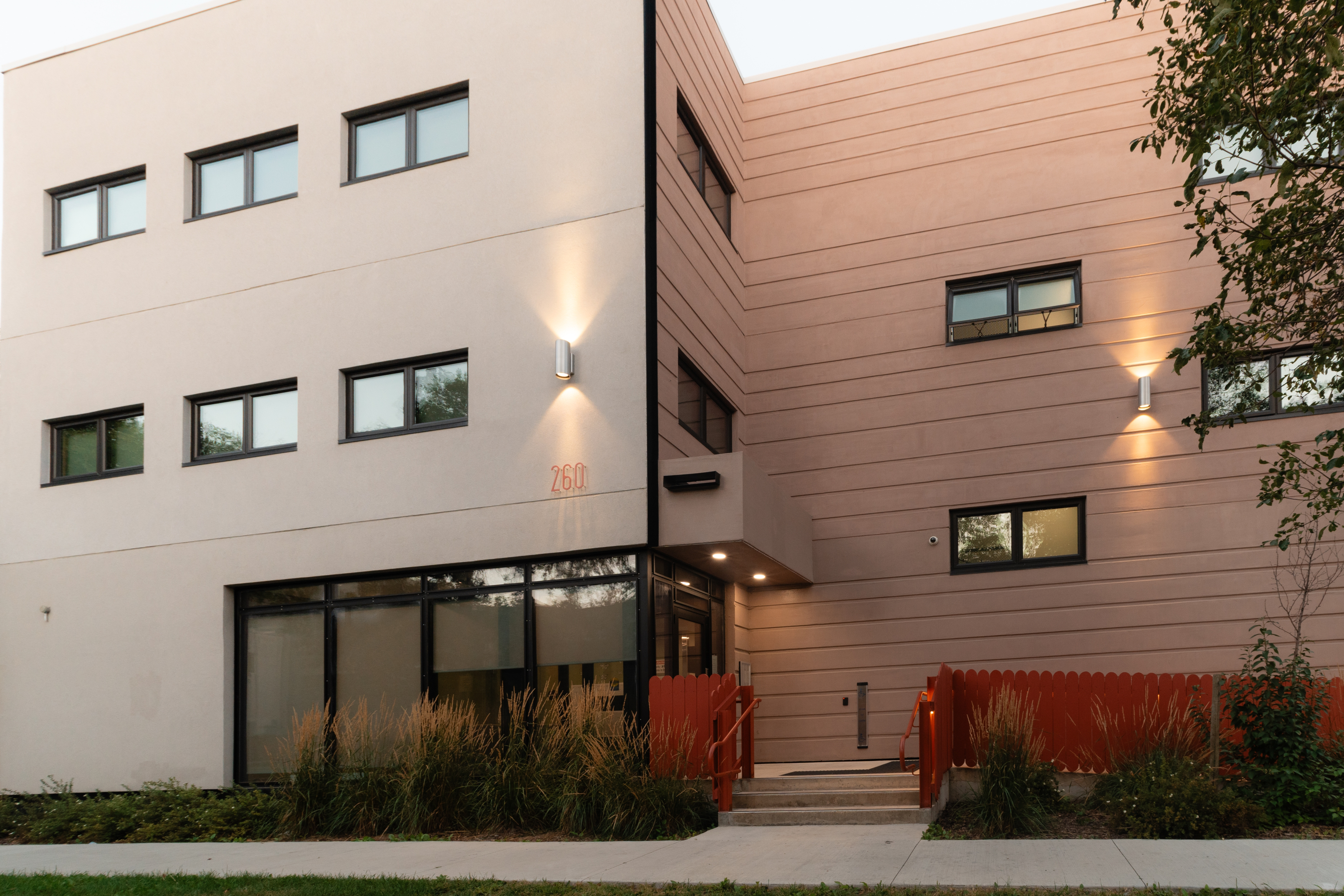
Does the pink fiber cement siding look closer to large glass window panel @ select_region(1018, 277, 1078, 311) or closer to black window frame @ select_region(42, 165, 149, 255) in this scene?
large glass window panel @ select_region(1018, 277, 1078, 311)

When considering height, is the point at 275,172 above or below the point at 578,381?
above

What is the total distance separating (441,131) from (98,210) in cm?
522

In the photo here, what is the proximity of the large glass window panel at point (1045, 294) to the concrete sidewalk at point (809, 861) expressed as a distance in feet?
22.5

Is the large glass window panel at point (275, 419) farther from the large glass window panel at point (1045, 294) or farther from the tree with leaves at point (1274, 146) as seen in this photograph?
the tree with leaves at point (1274, 146)

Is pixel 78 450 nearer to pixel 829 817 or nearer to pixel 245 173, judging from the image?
pixel 245 173

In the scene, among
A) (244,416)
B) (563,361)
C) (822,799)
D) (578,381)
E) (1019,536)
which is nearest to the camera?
(822,799)

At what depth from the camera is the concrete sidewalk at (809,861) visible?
257 inches

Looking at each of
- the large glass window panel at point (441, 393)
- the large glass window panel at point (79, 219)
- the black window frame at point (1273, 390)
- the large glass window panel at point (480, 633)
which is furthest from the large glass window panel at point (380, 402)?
the black window frame at point (1273, 390)

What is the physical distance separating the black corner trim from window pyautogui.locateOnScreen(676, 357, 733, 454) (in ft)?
3.63

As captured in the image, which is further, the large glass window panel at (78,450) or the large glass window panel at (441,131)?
the large glass window panel at (78,450)

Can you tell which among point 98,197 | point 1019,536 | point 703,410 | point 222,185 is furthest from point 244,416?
point 1019,536

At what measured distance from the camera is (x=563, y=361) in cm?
1089

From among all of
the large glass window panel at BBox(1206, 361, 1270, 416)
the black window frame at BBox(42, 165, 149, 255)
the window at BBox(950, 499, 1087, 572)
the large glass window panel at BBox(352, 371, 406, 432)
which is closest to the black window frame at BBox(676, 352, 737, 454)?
the window at BBox(950, 499, 1087, 572)

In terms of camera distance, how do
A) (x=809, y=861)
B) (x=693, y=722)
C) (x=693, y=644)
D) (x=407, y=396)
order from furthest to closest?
(x=407, y=396)
(x=693, y=644)
(x=693, y=722)
(x=809, y=861)
